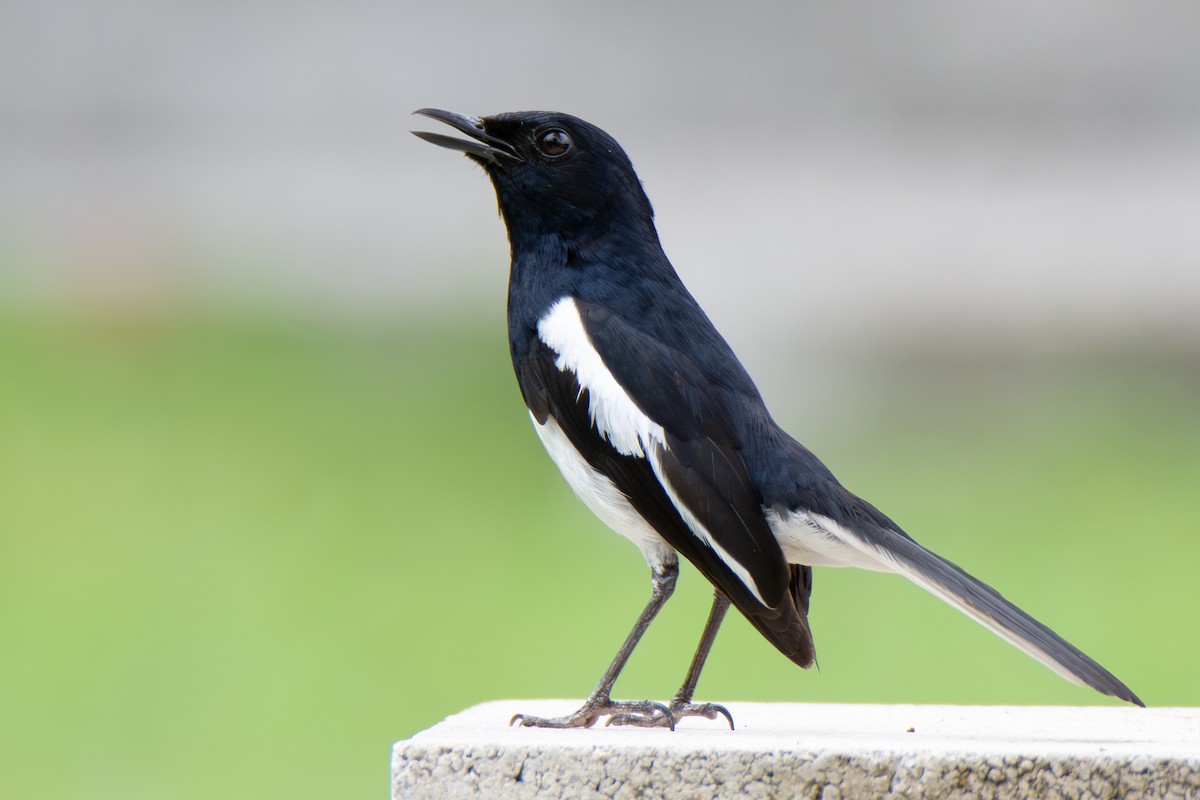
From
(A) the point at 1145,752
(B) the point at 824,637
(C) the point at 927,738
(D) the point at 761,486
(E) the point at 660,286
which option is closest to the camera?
(A) the point at 1145,752

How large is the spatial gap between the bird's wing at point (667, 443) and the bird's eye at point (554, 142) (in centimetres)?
34

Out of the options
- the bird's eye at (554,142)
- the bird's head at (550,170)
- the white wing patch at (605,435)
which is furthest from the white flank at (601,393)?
the bird's eye at (554,142)

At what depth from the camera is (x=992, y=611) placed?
2.43m

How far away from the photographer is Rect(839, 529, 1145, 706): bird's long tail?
235 centimetres

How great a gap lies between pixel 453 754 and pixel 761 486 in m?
0.77

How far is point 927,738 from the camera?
2.49 m

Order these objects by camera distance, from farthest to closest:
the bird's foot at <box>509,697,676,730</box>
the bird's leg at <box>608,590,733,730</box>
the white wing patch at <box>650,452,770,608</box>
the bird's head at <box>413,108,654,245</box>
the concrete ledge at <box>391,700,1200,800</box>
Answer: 1. the bird's head at <box>413,108,654,245</box>
2. the bird's leg at <box>608,590,733,730</box>
3. the bird's foot at <box>509,697,676,730</box>
4. the white wing patch at <box>650,452,770,608</box>
5. the concrete ledge at <box>391,700,1200,800</box>

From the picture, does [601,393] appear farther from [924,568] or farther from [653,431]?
[924,568]

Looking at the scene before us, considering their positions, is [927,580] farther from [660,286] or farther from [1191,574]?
[1191,574]

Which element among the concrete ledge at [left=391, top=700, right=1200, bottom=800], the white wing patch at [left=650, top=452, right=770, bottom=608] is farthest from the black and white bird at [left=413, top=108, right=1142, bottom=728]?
the concrete ledge at [left=391, top=700, right=1200, bottom=800]

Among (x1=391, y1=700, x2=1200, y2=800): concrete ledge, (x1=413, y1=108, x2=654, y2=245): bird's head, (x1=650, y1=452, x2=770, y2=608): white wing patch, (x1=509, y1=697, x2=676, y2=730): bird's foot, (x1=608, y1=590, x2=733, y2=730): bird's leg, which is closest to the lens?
(x1=391, y1=700, x2=1200, y2=800): concrete ledge

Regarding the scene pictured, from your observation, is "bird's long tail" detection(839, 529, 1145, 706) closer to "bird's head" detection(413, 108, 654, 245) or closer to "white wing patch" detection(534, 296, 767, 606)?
"white wing patch" detection(534, 296, 767, 606)

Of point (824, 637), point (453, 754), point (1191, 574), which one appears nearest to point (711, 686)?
point (824, 637)

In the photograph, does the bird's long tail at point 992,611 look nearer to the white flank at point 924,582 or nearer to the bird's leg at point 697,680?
the white flank at point 924,582
